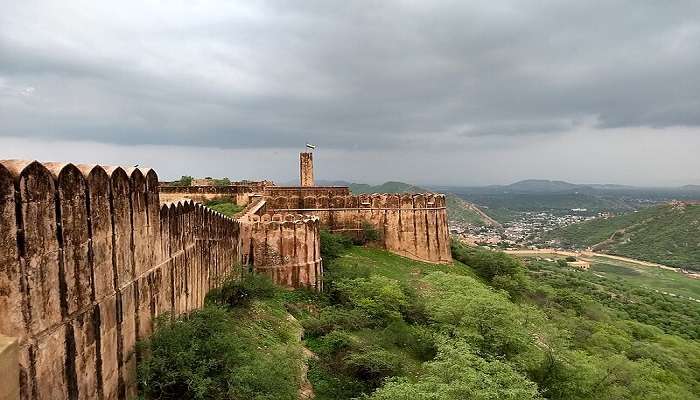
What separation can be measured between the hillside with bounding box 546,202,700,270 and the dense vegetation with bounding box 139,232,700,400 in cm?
9411

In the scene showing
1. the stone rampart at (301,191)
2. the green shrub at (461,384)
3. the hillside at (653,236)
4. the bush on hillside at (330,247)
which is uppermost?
the stone rampart at (301,191)

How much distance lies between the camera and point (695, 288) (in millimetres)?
80375

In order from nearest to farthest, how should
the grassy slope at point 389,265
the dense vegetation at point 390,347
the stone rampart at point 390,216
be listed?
the dense vegetation at point 390,347
the grassy slope at point 389,265
the stone rampart at point 390,216

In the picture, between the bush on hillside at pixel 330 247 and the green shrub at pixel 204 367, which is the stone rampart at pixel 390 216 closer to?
the bush on hillside at pixel 330 247

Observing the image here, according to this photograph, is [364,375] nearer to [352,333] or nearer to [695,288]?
[352,333]

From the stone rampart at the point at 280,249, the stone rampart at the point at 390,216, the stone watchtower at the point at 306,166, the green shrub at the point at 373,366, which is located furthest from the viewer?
the stone watchtower at the point at 306,166

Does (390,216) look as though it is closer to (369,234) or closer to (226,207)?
(369,234)

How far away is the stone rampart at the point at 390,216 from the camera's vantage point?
107 ft

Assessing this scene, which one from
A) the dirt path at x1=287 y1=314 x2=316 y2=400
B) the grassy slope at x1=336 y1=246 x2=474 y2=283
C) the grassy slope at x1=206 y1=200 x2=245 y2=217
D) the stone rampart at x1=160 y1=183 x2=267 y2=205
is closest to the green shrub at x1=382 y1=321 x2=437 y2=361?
the dirt path at x1=287 y1=314 x2=316 y2=400

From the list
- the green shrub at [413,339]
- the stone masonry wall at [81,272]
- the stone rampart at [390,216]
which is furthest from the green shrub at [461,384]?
the stone rampart at [390,216]

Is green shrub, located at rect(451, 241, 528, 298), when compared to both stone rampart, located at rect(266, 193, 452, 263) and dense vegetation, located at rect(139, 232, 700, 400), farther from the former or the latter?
stone rampart, located at rect(266, 193, 452, 263)

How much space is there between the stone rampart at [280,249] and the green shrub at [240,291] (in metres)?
3.48

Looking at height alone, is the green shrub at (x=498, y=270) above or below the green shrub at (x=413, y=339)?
below

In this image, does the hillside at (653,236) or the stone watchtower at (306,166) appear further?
the hillside at (653,236)
